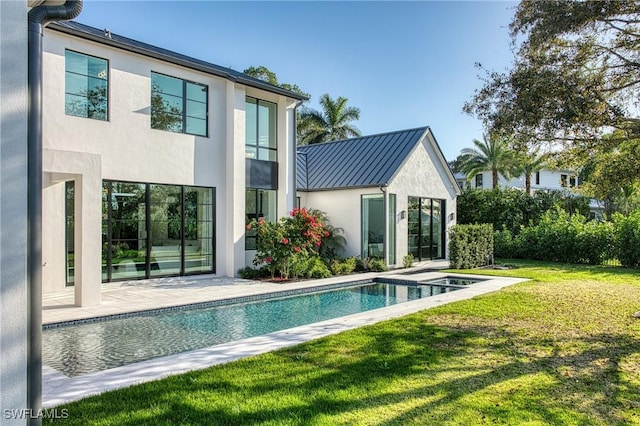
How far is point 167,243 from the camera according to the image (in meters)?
13.6

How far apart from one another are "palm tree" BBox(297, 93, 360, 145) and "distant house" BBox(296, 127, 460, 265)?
1842 centimetres

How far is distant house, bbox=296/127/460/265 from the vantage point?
18.0m

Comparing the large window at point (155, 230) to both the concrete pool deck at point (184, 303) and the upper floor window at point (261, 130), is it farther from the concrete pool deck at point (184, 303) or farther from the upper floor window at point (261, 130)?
the upper floor window at point (261, 130)

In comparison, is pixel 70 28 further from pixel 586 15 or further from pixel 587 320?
pixel 587 320

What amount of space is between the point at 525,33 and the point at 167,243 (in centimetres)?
A: 1117

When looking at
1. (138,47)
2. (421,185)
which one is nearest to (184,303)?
(138,47)

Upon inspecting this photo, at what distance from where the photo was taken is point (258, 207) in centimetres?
1608

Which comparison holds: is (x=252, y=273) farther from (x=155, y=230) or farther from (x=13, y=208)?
(x=13, y=208)

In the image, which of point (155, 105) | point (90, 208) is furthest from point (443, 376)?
point (155, 105)

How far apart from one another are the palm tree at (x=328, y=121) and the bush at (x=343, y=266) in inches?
978

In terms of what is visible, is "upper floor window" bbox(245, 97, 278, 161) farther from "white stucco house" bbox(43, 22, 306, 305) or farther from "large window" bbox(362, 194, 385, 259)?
"large window" bbox(362, 194, 385, 259)

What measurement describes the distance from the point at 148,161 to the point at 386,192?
9.06m

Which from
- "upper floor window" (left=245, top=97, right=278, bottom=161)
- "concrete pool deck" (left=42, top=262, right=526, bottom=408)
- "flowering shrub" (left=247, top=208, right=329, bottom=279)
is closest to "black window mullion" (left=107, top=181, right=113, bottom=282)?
"concrete pool deck" (left=42, top=262, right=526, bottom=408)

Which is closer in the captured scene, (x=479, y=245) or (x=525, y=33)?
(x=525, y=33)
